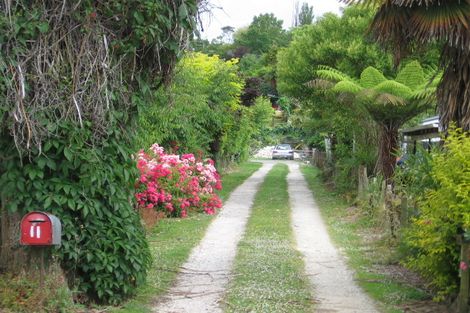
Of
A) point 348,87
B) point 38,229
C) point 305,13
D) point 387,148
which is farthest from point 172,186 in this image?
point 305,13

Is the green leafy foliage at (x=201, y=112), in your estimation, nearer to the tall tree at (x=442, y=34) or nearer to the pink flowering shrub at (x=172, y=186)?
the pink flowering shrub at (x=172, y=186)

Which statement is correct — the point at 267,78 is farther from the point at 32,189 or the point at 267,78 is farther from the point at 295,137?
the point at 32,189

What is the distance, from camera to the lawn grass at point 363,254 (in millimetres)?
7541

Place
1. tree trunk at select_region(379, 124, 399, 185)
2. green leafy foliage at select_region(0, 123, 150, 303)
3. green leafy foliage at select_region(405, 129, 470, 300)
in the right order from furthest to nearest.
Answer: tree trunk at select_region(379, 124, 399, 185), green leafy foliage at select_region(405, 129, 470, 300), green leafy foliage at select_region(0, 123, 150, 303)

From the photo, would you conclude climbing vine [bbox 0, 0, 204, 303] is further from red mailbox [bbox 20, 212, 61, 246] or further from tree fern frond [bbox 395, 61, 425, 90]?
tree fern frond [bbox 395, 61, 425, 90]

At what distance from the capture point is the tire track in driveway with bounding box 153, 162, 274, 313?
23.2 feet

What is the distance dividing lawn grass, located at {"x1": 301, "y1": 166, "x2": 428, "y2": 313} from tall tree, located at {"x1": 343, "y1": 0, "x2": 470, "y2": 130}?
7.98ft

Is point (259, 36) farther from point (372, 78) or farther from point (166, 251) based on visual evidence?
point (166, 251)

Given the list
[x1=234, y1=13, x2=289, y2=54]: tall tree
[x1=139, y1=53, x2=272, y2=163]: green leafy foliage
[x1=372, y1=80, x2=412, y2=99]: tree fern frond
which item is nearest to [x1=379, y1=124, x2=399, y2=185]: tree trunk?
[x1=372, y1=80, x2=412, y2=99]: tree fern frond

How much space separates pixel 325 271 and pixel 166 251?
2.95m

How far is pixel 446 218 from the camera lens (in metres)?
6.45

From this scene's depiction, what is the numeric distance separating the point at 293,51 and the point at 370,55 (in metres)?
4.20

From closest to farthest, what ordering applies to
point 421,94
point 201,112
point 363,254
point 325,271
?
point 325,271 → point 363,254 → point 421,94 → point 201,112

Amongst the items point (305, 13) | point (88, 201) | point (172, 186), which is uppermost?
point (305, 13)
